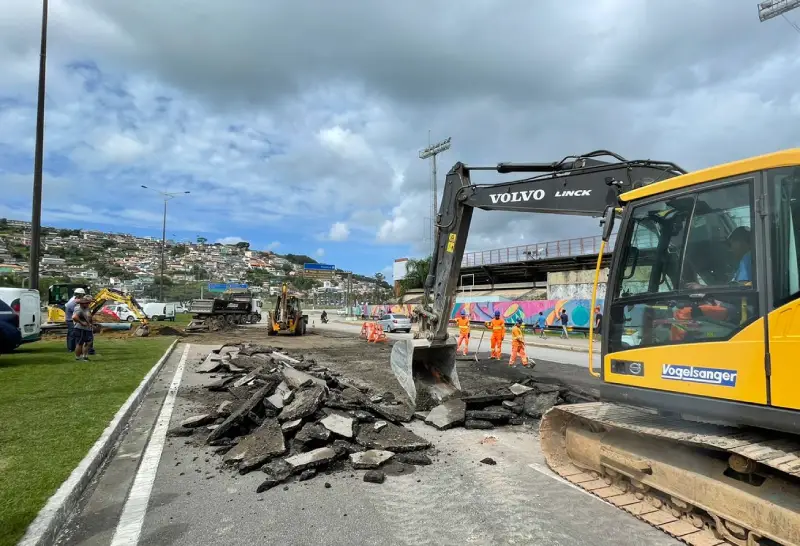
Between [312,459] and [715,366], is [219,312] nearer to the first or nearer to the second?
[312,459]

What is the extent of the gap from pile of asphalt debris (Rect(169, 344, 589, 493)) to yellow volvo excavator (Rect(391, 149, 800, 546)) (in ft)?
6.53

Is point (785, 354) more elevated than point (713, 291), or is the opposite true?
point (713, 291)

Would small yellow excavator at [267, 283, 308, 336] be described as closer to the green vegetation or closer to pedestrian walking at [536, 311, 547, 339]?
the green vegetation

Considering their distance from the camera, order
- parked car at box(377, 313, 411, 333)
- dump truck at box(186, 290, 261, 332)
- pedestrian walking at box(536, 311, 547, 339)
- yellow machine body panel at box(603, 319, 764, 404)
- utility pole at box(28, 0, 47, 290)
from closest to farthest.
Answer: yellow machine body panel at box(603, 319, 764, 404)
utility pole at box(28, 0, 47, 290)
pedestrian walking at box(536, 311, 547, 339)
dump truck at box(186, 290, 261, 332)
parked car at box(377, 313, 411, 333)

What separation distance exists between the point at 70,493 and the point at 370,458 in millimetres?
2903

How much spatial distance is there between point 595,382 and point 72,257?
449 ft

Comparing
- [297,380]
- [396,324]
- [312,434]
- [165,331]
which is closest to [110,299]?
[165,331]

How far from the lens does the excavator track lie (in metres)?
3.51

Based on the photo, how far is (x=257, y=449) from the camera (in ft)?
19.1

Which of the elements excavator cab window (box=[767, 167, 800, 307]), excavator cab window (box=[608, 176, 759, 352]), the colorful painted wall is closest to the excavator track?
excavator cab window (box=[608, 176, 759, 352])

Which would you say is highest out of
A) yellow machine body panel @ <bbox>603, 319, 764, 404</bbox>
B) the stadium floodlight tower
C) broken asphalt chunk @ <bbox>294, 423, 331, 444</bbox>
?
the stadium floodlight tower

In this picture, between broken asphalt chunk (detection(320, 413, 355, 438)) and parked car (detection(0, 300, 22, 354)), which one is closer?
broken asphalt chunk (detection(320, 413, 355, 438))

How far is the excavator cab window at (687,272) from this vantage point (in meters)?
3.95

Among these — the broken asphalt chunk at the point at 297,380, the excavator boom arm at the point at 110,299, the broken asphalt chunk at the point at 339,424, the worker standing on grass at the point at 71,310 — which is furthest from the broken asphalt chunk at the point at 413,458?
the excavator boom arm at the point at 110,299
